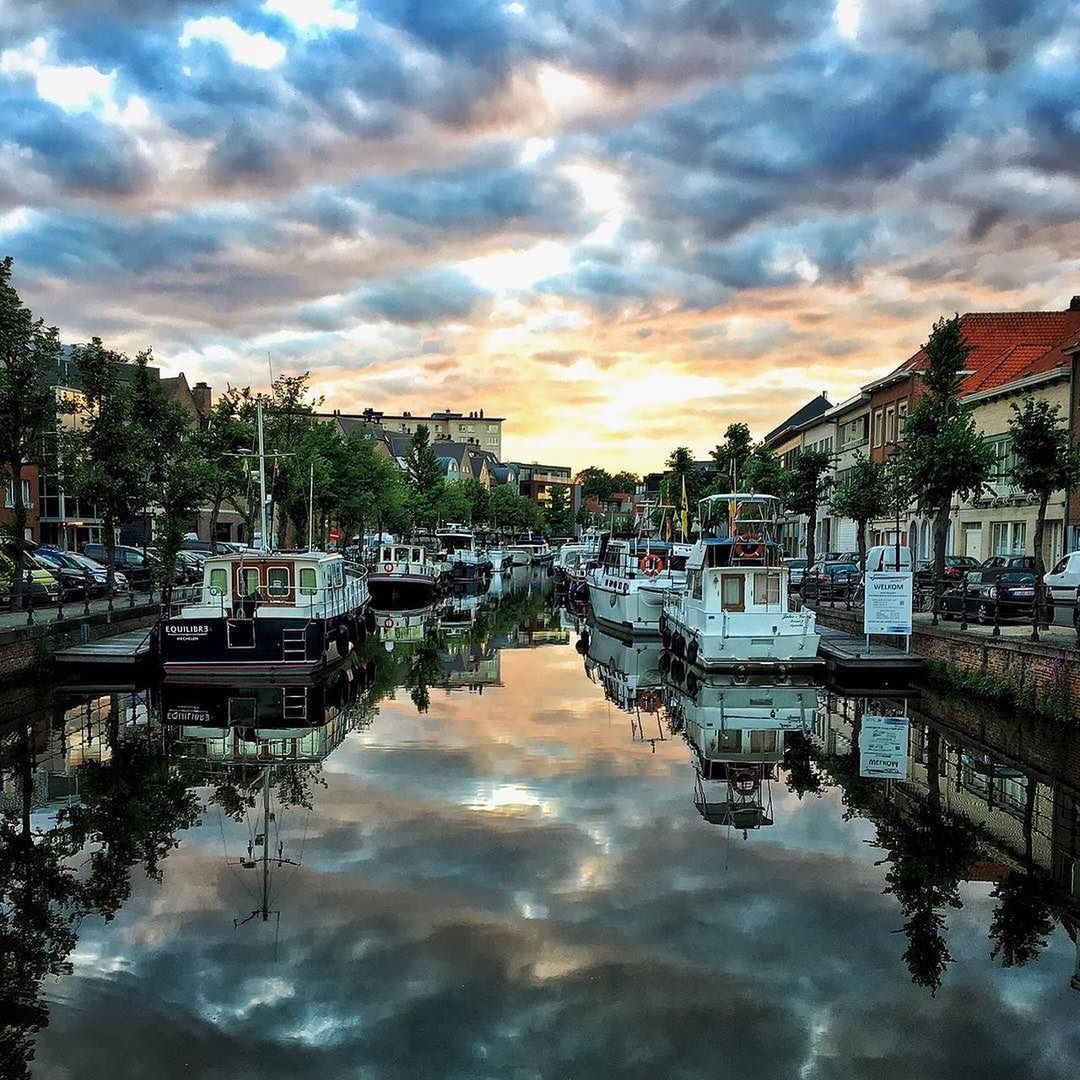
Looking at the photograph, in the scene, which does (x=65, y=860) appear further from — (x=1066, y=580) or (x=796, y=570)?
(x=796, y=570)

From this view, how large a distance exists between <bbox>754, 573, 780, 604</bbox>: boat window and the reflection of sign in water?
6339 millimetres

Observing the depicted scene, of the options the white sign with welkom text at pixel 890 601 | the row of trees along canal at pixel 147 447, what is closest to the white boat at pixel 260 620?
the row of trees along canal at pixel 147 447

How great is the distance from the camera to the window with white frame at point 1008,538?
133 feet

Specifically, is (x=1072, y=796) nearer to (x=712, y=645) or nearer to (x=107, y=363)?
(x=712, y=645)

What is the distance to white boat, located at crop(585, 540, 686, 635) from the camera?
36719 mm

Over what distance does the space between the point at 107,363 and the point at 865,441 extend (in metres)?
42.6

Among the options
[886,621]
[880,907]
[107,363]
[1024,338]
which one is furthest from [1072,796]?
[1024,338]

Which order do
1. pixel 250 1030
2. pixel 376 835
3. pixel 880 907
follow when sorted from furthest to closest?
pixel 376 835 → pixel 880 907 → pixel 250 1030

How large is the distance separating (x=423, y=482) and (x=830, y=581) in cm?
5362

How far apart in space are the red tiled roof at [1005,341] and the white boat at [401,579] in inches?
1073

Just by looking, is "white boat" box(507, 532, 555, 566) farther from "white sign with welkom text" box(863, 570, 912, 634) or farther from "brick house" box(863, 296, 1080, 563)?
"white sign with welkom text" box(863, 570, 912, 634)

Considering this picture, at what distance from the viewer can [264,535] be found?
88.2ft

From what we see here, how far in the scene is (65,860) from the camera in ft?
38.5

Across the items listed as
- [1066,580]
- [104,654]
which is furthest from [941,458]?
[104,654]
